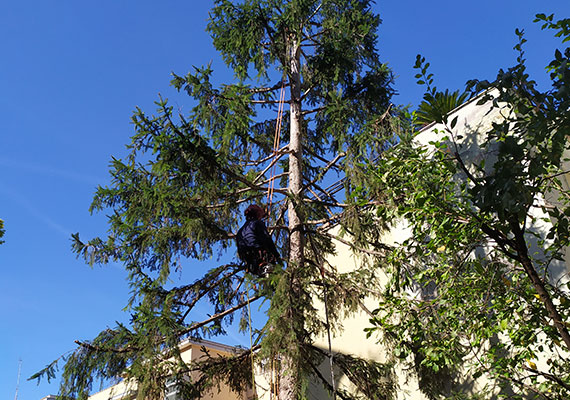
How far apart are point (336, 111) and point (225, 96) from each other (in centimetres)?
228

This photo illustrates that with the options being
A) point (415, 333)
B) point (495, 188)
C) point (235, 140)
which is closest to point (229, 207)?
point (235, 140)

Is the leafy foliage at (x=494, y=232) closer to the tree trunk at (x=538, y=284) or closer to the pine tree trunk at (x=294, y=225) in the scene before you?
the tree trunk at (x=538, y=284)

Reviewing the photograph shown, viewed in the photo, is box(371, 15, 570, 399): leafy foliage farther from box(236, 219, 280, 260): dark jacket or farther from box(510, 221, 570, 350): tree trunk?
box(236, 219, 280, 260): dark jacket

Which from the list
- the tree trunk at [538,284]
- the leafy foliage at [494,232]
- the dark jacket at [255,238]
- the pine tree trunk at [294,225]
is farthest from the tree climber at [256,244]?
the tree trunk at [538,284]

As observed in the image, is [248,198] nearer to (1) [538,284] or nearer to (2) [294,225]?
(2) [294,225]

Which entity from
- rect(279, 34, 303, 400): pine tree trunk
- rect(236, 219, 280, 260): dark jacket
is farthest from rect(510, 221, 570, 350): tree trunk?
rect(236, 219, 280, 260): dark jacket

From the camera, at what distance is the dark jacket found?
815 cm

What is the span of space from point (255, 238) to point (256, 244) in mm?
97

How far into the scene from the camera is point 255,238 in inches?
320

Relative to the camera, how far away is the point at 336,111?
10.1m

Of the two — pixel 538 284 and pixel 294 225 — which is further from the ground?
pixel 294 225

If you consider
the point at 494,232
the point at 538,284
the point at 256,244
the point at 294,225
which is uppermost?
the point at 294,225

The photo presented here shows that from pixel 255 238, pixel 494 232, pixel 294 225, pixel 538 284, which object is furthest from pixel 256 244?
pixel 538 284

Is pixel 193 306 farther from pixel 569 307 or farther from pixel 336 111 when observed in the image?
pixel 569 307
